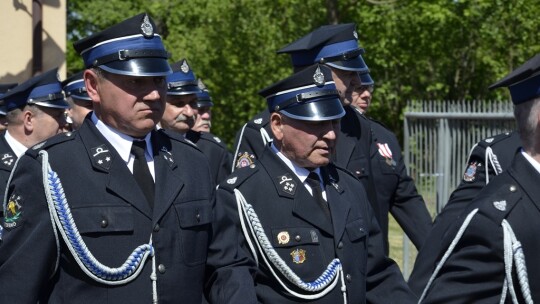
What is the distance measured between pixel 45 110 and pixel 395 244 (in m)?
9.20

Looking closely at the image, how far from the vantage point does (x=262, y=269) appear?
532cm

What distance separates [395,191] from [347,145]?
1.18 metres

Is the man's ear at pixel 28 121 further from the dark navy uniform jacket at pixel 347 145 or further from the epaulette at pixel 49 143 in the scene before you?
the epaulette at pixel 49 143

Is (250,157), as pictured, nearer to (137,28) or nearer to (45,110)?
(45,110)

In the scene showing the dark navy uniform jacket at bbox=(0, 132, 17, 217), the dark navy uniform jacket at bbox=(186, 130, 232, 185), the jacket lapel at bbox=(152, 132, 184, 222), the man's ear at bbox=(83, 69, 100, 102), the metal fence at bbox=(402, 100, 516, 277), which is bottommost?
the metal fence at bbox=(402, 100, 516, 277)

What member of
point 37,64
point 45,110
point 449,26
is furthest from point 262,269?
point 449,26

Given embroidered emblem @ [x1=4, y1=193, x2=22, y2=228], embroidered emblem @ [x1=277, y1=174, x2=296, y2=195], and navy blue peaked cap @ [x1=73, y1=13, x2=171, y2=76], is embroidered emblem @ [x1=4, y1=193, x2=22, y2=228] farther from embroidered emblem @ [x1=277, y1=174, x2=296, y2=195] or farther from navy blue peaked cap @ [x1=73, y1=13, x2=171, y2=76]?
embroidered emblem @ [x1=277, y1=174, x2=296, y2=195]

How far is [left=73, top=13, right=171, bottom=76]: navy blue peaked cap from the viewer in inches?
185

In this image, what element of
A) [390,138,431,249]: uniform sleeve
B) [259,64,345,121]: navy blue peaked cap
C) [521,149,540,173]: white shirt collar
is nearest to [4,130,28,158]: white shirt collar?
[390,138,431,249]: uniform sleeve

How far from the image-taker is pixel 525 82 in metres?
4.35

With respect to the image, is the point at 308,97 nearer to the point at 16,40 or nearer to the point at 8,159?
the point at 8,159

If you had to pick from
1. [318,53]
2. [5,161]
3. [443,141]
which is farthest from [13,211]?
[443,141]

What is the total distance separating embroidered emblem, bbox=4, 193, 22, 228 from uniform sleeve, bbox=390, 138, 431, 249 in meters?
4.37

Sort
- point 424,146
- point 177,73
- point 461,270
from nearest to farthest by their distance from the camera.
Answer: point 461,270
point 177,73
point 424,146
